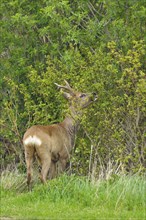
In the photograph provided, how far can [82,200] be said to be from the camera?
45.4ft

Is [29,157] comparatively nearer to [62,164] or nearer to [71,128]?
[62,164]

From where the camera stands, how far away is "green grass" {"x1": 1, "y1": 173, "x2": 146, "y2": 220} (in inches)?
500

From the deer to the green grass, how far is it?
1.43 m

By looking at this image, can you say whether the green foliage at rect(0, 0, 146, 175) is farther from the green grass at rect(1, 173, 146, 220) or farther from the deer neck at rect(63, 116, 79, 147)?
the green grass at rect(1, 173, 146, 220)

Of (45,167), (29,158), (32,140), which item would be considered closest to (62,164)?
(45,167)

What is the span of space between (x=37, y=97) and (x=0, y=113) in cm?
164

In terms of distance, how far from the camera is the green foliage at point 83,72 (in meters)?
16.1

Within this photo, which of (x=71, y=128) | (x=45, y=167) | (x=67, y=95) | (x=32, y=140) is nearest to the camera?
(x=32, y=140)

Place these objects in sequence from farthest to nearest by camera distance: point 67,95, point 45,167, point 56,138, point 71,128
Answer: point 71,128, point 67,95, point 56,138, point 45,167

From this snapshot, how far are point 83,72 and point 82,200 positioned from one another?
3.84 meters

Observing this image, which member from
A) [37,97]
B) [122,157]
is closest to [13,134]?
[37,97]

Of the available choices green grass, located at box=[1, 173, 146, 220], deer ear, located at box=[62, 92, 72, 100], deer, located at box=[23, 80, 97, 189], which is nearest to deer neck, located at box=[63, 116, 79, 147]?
deer, located at box=[23, 80, 97, 189]

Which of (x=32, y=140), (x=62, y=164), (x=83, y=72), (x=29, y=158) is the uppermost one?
(x=83, y=72)

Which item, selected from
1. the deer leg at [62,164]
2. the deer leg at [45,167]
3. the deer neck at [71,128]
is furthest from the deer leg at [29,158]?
the deer neck at [71,128]
